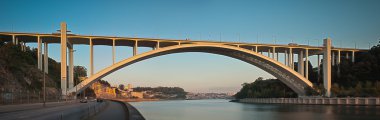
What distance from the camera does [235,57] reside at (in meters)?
68.4

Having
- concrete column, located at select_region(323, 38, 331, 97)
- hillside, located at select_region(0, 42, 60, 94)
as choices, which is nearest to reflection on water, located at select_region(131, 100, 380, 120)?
hillside, located at select_region(0, 42, 60, 94)

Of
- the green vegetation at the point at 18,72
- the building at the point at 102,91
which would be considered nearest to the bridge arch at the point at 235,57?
the green vegetation at the point at 18,72

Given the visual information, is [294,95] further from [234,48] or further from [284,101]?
[234,48]

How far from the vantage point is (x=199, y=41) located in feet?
204

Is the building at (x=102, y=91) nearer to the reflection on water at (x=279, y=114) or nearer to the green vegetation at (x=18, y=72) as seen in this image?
the green vegetation at (x=18, y=72)

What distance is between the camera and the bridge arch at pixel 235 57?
56.4 m

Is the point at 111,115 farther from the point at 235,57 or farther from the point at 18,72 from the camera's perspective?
the point at 235,57

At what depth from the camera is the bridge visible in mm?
55500

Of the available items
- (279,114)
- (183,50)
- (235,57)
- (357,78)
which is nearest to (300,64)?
(357,78)

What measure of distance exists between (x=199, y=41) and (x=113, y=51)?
1372 cm

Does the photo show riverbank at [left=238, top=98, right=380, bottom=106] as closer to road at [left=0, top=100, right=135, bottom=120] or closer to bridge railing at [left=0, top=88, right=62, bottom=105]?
road at [left=0, top=100, right=135, bottom=120]

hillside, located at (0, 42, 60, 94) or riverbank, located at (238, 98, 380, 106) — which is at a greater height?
hillside, located at (0, 42, 60, 94)

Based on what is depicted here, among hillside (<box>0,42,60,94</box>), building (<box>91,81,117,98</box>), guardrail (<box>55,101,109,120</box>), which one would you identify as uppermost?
hillside (<box>0,42,60,94</box>)

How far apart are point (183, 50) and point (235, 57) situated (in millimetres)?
10424
